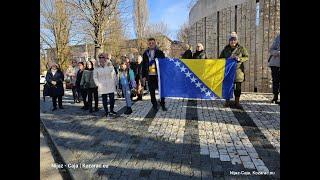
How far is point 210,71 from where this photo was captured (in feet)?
27.4

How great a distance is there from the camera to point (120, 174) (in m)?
4.08

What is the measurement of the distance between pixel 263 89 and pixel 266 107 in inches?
127

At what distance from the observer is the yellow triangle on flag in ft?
27.1

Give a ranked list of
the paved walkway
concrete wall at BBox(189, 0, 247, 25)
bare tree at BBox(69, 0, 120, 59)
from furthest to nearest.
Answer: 1. concrete wall at BBox(189, 0, 247, 25)
2. bare tree at BBox(69, 0, 120, 59)
3. the paved walkway

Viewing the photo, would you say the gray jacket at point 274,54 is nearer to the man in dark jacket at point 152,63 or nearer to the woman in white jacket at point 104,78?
the man in dark jacket at point 152,63

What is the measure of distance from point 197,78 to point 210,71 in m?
0.35

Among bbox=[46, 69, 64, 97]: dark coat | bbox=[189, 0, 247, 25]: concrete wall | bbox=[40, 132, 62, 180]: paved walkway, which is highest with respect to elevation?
bbox=[189, 0, 247, 25]: concrete wall

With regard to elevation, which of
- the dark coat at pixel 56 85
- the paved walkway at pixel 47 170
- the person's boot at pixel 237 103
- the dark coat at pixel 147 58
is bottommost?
the paved walkway at pixel 47 170

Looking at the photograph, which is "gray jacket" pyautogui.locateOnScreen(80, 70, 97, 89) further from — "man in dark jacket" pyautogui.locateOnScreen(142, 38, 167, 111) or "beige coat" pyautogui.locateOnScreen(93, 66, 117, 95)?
"man in dark jacket" pyautogui.locateOnScreen(142, 38, 167, 111)

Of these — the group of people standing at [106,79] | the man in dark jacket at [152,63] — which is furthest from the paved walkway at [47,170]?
the man in dark jacket at [152,63]

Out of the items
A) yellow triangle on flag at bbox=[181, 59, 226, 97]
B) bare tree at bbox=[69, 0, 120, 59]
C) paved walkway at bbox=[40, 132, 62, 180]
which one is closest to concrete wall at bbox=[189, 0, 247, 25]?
yellow triangle on flag at bbox=[181, 59, 226, 97]

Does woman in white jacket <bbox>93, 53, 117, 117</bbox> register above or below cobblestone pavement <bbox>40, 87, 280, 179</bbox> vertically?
above

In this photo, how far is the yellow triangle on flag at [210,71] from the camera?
8.26 m

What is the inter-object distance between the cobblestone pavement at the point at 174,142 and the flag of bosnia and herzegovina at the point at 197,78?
42cm
